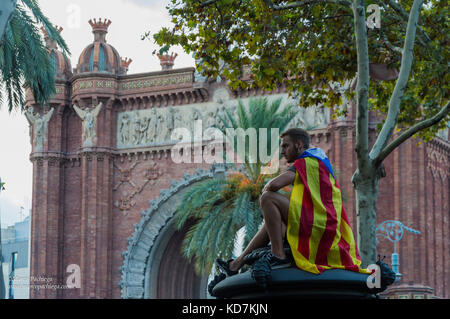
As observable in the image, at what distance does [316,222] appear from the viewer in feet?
23.1

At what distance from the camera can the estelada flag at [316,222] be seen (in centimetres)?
695

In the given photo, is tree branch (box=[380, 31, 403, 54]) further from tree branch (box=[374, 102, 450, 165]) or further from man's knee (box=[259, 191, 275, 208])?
man's knee (box=[259, 191, 275, 208])

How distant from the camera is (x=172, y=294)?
117 feet

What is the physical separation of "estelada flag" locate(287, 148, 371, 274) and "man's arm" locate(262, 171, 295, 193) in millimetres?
48

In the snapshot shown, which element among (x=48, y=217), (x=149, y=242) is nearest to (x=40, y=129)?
(x=48, y=217)

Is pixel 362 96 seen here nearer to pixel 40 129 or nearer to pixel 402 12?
pixel 402 12

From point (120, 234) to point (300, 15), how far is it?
2148 cm

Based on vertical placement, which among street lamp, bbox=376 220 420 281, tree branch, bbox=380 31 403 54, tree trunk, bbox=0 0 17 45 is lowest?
street lamp, bbox=376 220 420 281

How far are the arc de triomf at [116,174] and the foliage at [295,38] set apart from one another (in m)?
17.3

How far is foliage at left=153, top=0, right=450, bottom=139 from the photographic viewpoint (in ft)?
46.4

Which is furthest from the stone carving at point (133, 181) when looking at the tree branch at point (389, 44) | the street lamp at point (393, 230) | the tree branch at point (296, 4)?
the tree branch at point (296, 4)

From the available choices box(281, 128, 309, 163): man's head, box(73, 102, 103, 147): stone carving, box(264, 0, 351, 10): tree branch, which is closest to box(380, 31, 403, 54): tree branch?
box(264, 0, 351, 10): tree branch

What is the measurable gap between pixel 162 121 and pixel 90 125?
2784mm
